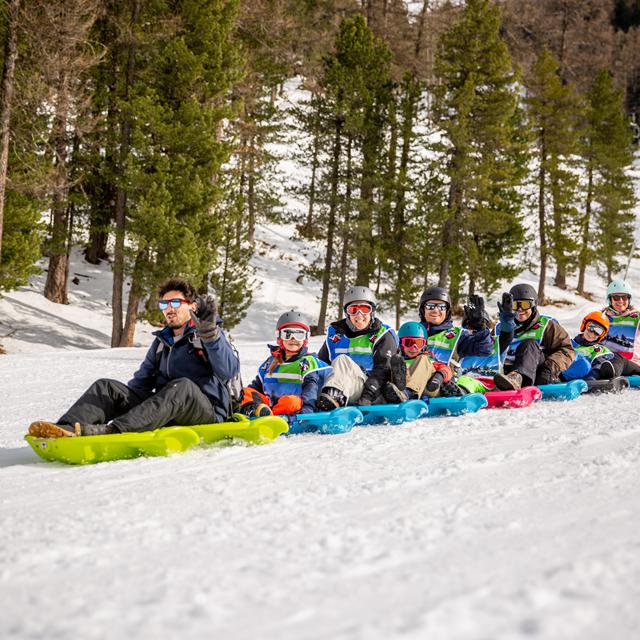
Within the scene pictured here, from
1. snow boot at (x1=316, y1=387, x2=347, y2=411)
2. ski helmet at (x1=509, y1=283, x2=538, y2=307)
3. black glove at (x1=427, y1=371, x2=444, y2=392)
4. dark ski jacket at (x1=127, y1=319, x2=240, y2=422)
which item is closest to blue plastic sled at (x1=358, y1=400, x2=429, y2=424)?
snow boot at (x1=316, y1=387, x2=347, y2=411)

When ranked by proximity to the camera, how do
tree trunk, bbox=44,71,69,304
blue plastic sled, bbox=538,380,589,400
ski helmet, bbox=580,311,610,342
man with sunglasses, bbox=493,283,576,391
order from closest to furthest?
1. blue plastic sled, bbox=538,380,589,400
2. man with sunglasses, bbox=493,283,576,391
3. ski helmet, bbox=580,311,610,342
4. tree trunk, bbox=44,71,69,304

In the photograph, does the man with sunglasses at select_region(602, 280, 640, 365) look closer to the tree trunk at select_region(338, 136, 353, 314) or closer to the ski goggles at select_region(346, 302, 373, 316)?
the ski goggles at select_region(346, 302, 373, 316)

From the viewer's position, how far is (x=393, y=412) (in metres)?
6.50

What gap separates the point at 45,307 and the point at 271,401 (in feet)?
54.9

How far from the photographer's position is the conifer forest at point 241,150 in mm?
17266

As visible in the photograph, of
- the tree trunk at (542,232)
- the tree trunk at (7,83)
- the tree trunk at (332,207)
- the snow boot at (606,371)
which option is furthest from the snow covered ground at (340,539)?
the tree trunk at (542,232)

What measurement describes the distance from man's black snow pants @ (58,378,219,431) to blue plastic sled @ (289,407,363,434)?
80 cm

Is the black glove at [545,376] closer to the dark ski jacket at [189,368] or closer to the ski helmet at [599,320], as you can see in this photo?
the ski helmet at [599,320]

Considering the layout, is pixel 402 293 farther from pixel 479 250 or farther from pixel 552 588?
pixel 552 588

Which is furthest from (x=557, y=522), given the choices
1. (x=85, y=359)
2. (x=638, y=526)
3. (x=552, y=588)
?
(x=85, y=359)

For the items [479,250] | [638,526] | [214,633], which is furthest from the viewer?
[479,250]

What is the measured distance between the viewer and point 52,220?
2164 cm

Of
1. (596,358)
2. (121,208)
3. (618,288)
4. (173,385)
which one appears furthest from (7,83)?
(596,358)

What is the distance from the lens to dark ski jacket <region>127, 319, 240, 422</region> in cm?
573
